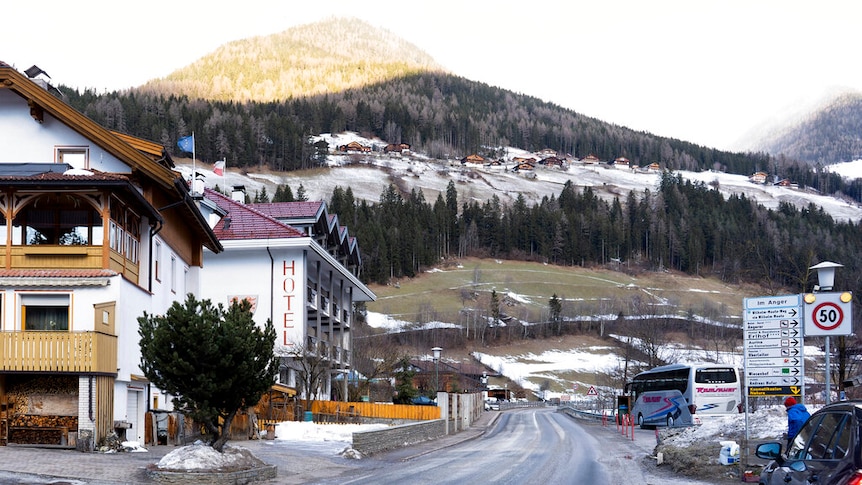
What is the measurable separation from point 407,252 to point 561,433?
120 metres

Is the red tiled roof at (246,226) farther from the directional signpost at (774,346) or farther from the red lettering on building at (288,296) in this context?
the directional signpost at (774,346)

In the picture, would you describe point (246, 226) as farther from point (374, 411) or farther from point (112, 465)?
point (112, 465)

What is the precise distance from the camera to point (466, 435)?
146ft

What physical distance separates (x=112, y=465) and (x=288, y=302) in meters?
27.4

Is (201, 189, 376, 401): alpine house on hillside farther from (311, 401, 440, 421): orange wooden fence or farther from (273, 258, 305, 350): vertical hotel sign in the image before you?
(311, 401, 440, 421): orange wooden fence

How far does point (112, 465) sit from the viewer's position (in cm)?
2067

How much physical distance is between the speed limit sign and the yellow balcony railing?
18375mm

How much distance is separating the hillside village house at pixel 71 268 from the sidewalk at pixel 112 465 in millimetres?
1486

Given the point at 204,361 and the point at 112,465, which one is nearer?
the point at 204,361

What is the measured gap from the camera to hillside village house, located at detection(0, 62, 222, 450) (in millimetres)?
24234

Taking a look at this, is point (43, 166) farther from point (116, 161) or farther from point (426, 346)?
point (426, 346)

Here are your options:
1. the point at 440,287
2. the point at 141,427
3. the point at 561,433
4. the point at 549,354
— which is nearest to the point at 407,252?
the point at 440,287

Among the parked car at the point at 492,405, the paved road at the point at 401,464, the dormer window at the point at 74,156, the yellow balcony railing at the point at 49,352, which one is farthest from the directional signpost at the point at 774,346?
the parked car at the point at 492,405

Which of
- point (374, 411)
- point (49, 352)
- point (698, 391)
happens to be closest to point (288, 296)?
point (374, 411)
